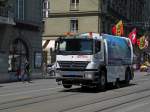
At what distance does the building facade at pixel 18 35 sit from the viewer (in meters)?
41.7

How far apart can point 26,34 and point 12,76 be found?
18.7 feet

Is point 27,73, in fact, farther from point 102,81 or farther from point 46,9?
point 46,9

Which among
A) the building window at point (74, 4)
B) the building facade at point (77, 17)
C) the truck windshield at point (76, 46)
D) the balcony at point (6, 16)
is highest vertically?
the building window at point (74, 4)

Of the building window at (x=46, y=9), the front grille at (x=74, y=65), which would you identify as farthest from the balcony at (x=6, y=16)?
the building window at (x=46, y=9)

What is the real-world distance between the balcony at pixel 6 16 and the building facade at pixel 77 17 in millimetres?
26452

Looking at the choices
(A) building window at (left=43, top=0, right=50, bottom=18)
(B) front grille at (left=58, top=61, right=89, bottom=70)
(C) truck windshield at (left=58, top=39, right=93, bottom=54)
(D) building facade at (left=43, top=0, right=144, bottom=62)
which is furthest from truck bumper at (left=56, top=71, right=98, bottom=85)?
(A) building window at (left=43, top=0, right=50, bottom=18)

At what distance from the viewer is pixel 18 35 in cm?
4462

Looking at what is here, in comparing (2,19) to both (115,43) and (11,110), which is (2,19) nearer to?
(115,43)

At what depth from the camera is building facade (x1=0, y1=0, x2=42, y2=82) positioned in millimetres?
41688

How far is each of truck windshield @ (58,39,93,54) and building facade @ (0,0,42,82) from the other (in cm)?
1395

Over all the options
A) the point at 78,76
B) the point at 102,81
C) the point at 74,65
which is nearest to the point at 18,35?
the point at 102,81

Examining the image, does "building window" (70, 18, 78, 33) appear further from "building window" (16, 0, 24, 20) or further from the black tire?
the black tire

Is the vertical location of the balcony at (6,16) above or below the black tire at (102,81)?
above

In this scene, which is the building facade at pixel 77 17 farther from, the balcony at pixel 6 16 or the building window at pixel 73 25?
the balcony at pixel 6 16
